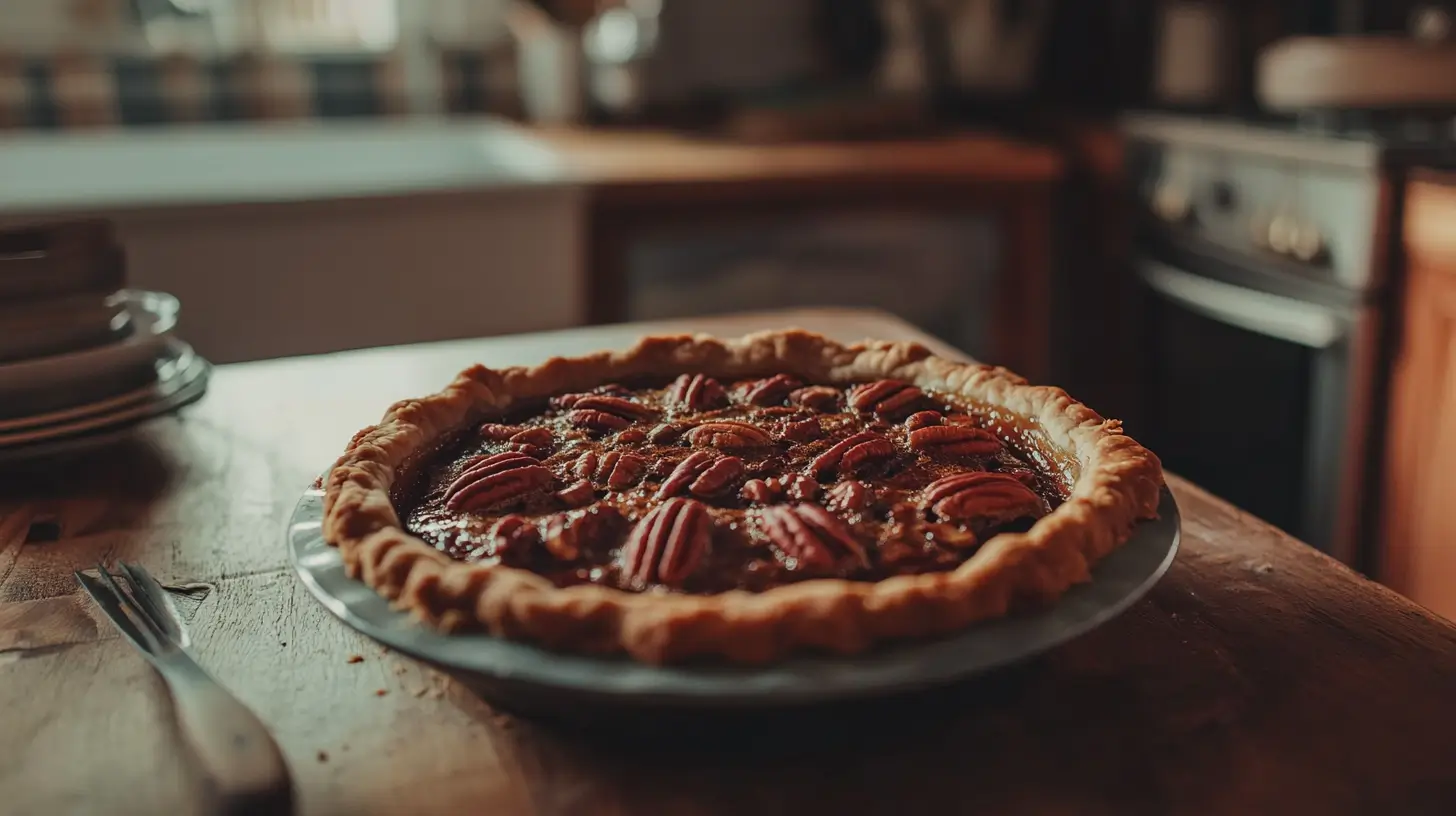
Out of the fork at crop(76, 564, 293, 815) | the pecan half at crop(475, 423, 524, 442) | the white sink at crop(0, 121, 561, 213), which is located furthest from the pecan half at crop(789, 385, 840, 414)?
the white sink at crop(0, 121, 561, 213)

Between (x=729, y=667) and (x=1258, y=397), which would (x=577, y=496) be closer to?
(x=729, y=667)

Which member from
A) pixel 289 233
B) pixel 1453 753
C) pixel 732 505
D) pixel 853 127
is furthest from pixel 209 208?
pixel 1453 753

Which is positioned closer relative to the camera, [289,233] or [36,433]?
[36,433]

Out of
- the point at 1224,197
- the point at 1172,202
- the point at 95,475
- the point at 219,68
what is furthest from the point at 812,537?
the point at 219,68

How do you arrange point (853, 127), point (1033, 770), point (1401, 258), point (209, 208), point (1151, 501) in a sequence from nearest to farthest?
1. point (1033, 770)
2. point (1151, 501)
3. point (1401, 258)
4. point (209, 208)
5. point (853, 127)

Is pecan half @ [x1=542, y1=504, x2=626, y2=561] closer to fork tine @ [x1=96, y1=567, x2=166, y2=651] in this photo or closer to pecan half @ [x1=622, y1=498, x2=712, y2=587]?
pecan half @ [x1=622, y1=498, x2=712, y2=587]

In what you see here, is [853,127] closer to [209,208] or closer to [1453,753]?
[209,208]

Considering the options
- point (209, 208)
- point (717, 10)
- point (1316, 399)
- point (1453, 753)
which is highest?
point (717, 10)

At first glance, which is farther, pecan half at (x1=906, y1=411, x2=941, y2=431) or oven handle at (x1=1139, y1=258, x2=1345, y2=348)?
oven handle at (x1=1139, y1=258, x2=1345, y2=348)
